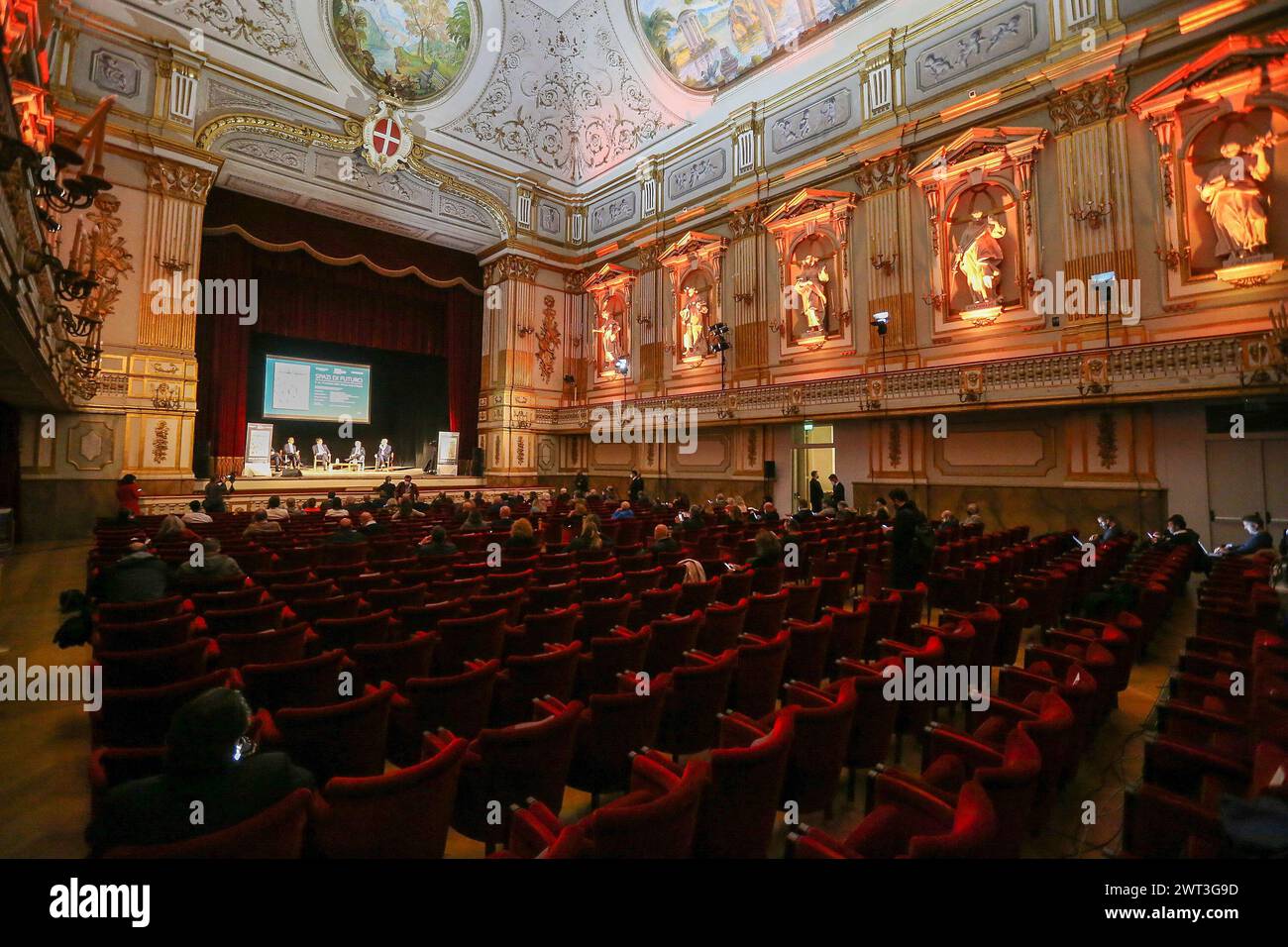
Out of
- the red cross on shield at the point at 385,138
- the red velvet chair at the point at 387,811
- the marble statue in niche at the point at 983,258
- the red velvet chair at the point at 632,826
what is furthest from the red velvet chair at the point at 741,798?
the red cross on shield at the point at 385,138

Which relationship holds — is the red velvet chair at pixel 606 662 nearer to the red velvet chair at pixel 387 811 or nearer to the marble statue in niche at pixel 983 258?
the red velvet chair at pixel 387 811

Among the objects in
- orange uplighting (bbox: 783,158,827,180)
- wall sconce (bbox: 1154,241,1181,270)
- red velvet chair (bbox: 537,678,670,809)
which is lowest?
red velvet chair (bbox: 537,678,670,809)

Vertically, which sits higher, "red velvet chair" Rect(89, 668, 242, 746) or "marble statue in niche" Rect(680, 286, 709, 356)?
"marble statue in niche" Rect(680, 286, 709, 356)

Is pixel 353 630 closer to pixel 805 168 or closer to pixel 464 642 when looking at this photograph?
pixel 464 642

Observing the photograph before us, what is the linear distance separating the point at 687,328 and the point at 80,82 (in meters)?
14.2

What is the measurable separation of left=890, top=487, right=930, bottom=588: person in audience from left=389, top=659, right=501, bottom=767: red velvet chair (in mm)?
4045

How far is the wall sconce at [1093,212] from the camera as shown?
1024cm

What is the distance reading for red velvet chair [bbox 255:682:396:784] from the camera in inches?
82.5

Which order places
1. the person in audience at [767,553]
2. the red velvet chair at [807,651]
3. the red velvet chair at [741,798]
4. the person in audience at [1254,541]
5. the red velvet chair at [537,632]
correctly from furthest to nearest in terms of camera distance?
the person in audience at [1254,541] → the person in audience at [767,553] → the red velvet chair at [537,632] → the red velvet chair at [807,651] → the red velvet chair at [741,798]

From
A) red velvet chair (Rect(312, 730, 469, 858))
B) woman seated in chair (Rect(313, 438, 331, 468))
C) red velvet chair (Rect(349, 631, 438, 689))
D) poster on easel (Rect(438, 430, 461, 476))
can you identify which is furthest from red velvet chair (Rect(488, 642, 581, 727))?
woman seated in chair (Rect(313, 438, 331, 468))

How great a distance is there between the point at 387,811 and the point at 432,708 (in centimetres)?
104
